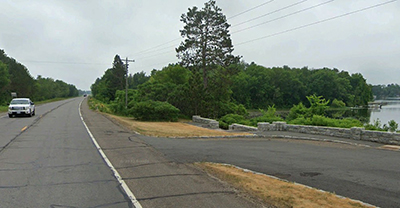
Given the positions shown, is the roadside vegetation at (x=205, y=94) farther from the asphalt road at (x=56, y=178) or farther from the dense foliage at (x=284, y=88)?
the dense foliage at (x=284, y=88)

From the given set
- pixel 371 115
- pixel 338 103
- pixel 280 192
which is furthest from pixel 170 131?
pixel 338 103

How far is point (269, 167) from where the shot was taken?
9805 millimetres

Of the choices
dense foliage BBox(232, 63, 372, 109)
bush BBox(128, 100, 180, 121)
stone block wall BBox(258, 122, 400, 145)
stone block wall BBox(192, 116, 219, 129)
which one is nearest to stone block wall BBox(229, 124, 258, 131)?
stone block wall BBox(258, 122, 400, 145)

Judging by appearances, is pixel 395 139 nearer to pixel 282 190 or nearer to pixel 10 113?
pixel 282 190

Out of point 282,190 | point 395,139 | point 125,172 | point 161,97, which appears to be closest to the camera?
point 282,190

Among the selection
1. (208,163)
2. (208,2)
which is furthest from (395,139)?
(208,2)

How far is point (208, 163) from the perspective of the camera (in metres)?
10.1

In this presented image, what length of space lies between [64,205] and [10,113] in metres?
26.9

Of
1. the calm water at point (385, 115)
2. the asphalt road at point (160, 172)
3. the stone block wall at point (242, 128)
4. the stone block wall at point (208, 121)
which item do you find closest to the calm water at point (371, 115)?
the calm water at point (385, 115)

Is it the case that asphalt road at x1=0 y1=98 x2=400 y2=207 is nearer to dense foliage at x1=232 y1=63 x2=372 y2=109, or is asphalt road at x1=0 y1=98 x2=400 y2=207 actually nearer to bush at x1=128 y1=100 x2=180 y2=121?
bush at x1=128 y1=100 x2=180 y2=121

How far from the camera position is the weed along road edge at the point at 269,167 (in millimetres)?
6766

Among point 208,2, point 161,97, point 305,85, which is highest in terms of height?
point 208,2

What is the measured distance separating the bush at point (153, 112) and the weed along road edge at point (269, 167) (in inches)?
730

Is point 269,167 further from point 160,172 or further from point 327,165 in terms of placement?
point 160,172
